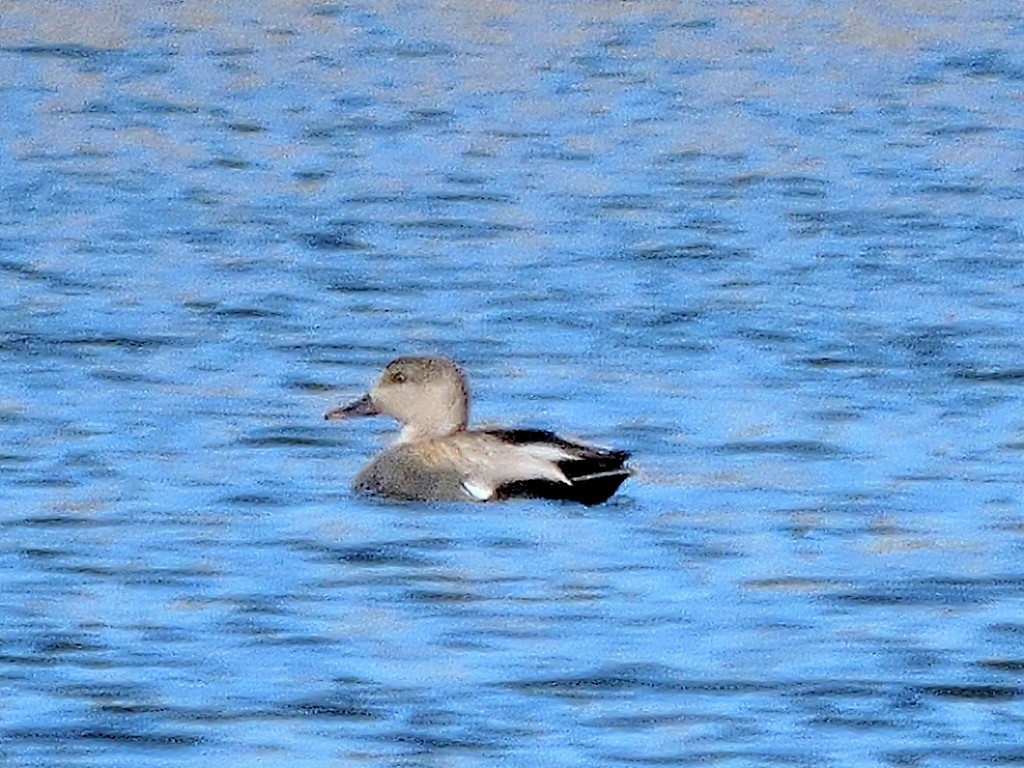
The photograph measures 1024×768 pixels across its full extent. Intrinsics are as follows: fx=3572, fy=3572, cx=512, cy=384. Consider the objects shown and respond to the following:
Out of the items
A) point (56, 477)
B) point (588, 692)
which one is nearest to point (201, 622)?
point (588, 692)

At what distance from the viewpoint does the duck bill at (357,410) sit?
35.9ft

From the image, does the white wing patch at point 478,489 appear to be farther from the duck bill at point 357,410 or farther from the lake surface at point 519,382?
the duck bill at point 357,410

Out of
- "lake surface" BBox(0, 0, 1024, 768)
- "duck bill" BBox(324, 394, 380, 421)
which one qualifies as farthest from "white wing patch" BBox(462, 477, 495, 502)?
"duck bill" BBox(324, 394, 380, 421)

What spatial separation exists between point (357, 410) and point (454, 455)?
2.03ft

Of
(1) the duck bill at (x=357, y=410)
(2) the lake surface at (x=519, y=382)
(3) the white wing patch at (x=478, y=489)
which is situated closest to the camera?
(2) the lake surface at (x=519, y=382)

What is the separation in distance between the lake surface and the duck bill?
137mm

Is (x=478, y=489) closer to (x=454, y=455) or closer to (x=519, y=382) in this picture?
(x=454, y=455)

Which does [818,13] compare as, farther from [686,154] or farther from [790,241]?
[790,241]

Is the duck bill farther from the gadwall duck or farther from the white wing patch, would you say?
the white wing patch

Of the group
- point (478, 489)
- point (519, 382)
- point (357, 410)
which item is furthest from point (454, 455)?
point (519, 382)

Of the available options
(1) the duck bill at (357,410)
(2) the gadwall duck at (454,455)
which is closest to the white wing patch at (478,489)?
(2) the gadwall duck at (454,455)

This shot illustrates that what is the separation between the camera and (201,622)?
335 inches

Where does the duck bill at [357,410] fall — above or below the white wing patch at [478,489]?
above

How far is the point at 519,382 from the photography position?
39.4 feet
